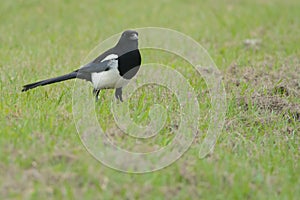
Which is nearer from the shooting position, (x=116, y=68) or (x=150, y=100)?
(x=116, y=68)

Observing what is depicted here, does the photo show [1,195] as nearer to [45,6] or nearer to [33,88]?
[33,88]

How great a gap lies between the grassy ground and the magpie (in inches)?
8.2

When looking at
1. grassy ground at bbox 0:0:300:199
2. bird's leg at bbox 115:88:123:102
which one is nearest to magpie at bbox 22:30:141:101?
bird's leg at bbox 115:88:123:102

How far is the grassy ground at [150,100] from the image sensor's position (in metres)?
4.02

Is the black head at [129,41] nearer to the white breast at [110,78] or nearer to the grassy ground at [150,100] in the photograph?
the white breast at [110,78]

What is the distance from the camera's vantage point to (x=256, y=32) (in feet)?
34.2

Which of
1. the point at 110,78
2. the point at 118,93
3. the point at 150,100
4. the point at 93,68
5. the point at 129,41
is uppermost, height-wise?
the point at 129,41

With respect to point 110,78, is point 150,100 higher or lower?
lower

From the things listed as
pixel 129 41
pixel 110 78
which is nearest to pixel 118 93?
pixel 110 78

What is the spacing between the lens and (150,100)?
6.01 m

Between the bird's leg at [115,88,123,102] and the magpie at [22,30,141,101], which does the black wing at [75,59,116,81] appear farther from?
the bird's leg at [115,88,123,102]

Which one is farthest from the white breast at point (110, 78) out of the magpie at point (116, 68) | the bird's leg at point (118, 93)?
the bird's leg at point (118, 93)

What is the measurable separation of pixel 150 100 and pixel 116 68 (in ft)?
1.65

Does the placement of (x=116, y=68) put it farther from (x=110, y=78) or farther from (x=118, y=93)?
(x=118, y=93)
